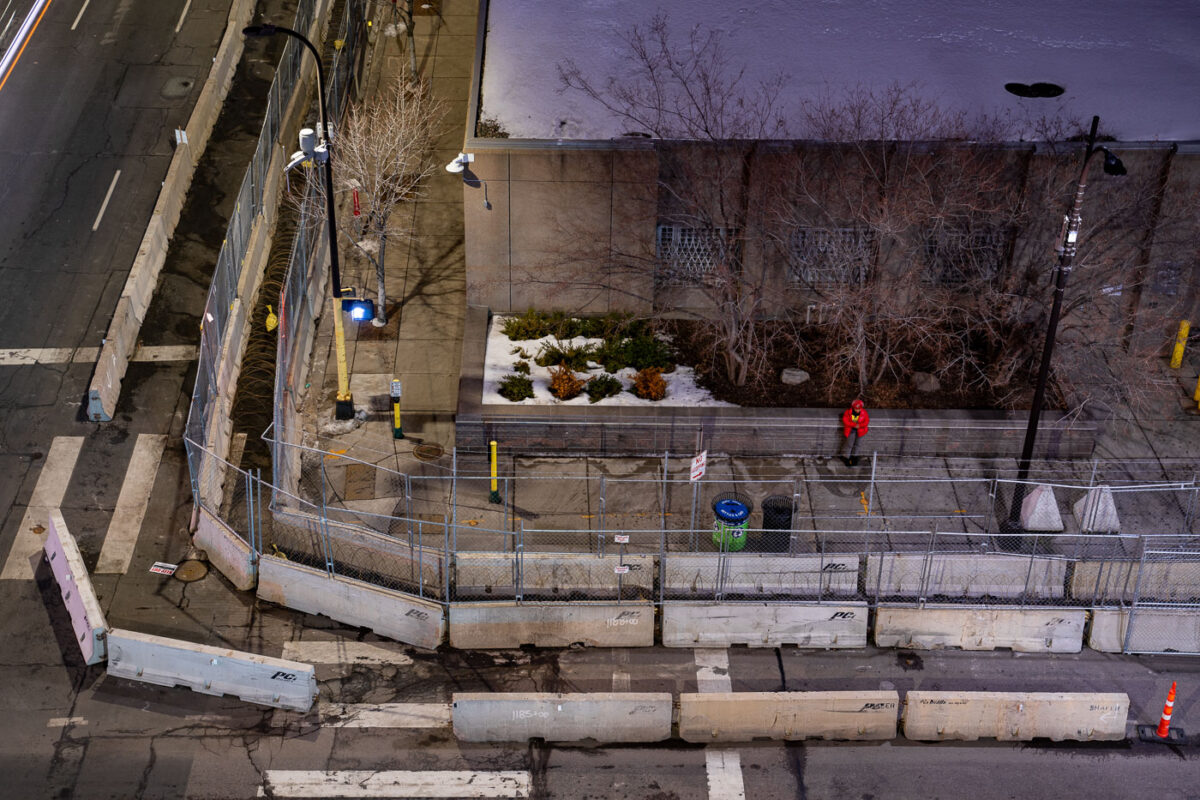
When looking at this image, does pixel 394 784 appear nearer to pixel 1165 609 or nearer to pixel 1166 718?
pixel 1166 718

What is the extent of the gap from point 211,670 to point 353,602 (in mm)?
2558

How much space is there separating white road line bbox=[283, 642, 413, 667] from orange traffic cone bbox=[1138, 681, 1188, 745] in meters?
11.3

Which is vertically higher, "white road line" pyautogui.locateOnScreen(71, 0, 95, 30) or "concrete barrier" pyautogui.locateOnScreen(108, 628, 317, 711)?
"white road line" pyautogui.locateOnScreen(71, 0, 95, 30)

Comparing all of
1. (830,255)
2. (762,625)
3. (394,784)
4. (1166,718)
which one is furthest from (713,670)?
(830,255)

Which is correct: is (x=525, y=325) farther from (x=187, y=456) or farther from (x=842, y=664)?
(x=842, y=664)

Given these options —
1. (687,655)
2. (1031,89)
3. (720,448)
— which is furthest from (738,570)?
(1031,89)

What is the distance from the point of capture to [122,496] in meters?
26.9

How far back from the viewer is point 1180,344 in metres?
30.8

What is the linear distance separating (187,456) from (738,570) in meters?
10.2

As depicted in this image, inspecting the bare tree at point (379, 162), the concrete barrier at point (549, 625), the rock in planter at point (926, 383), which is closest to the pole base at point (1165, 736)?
the concrete barrier at point (549, 625)

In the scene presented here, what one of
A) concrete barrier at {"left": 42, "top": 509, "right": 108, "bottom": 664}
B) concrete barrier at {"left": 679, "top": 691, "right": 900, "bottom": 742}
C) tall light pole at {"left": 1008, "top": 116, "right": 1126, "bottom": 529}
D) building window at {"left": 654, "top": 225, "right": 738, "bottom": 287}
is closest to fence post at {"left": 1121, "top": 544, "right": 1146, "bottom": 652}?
tall light pole at {"left": 1008, "top": 116, "right": 1126, "bottom": 529}

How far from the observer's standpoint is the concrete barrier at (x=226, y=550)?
24.7 m

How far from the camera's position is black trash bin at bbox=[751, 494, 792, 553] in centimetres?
2542

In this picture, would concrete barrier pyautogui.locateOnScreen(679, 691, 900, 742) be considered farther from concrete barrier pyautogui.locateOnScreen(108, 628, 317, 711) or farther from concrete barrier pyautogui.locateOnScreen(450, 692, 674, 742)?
concrete barrier pyautogui.locateOnScreen(108, 628, 317, 711)
